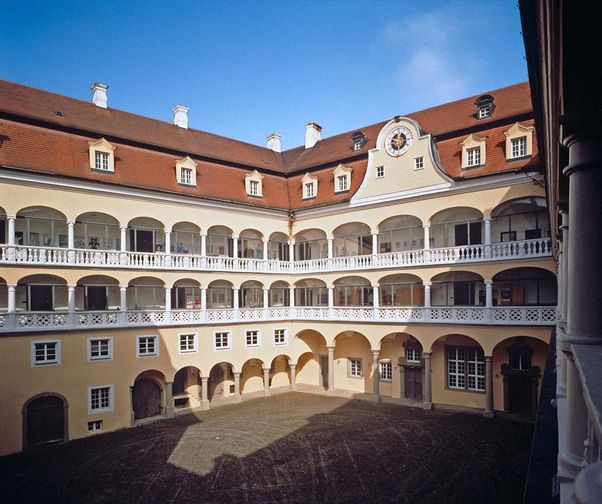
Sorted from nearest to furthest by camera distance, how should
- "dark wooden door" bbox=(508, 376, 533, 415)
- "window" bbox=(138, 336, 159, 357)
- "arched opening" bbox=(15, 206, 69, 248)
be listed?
"arched opening" bbox=(15, 206, 69, 248) < "dark wooden door" bbox=(508, 376, 533, 415) < "window" bbox=(138, 336, 159, 357)

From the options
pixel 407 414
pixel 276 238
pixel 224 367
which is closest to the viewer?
pixel 407 414

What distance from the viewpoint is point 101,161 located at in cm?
2498

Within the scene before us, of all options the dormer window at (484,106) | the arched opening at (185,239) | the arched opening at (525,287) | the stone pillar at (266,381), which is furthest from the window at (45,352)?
the dormer window at (484,106)

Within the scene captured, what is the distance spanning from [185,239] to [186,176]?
3.84m

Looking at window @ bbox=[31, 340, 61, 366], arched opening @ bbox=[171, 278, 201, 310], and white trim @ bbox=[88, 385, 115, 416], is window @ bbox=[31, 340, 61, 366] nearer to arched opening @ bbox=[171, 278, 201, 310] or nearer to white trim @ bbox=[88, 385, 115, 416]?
white trim @ bbox=[88, 385, 115, 416]

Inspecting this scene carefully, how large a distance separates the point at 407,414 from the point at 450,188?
493 inches

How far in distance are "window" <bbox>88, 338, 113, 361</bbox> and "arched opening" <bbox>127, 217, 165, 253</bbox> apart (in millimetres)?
5263

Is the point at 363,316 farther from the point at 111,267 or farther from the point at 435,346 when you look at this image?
the point at 111,267

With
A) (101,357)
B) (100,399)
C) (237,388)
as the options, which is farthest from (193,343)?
(100,399)

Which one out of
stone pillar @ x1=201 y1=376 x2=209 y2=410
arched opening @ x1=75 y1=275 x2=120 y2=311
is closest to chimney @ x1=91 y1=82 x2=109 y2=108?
arched opening @ x1=75 y1=275 x2=120 y2=311

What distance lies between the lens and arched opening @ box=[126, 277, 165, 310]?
26.5m

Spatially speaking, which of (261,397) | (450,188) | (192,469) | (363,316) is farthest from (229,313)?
(450,188)

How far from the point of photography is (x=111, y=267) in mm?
24359

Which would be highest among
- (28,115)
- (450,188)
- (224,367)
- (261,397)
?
(28,115)
